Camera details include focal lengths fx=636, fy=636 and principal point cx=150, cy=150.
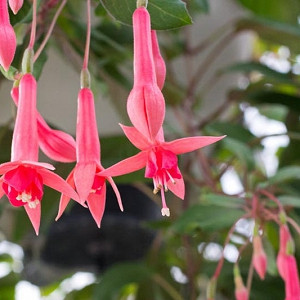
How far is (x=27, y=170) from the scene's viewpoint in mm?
446

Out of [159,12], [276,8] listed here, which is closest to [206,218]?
[159,12]

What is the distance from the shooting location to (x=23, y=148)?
45 cm

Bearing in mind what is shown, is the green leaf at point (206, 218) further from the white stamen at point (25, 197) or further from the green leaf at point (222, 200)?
the white stamen at point (25, 197)

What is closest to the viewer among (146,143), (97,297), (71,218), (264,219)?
(146,143)

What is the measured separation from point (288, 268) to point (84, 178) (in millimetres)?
303

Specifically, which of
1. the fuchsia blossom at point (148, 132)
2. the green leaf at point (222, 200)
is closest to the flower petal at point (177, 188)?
the fuchsia blossom at point (148, 132)

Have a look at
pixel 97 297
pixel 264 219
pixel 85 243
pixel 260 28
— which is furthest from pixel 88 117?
pixel 85 243

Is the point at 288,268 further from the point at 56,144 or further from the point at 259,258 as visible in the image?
the point at 56,144

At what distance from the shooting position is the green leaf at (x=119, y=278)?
1.14m

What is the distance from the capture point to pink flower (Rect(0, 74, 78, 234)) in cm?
44

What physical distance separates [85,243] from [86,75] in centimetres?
88

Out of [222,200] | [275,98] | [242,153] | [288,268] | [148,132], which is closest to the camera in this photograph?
[148,132]

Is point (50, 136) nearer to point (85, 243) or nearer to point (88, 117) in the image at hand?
point (88, 117)

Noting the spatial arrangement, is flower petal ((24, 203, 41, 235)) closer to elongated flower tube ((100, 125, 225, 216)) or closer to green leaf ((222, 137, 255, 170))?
elongated flower tube ((100, 125, 225, 216))
